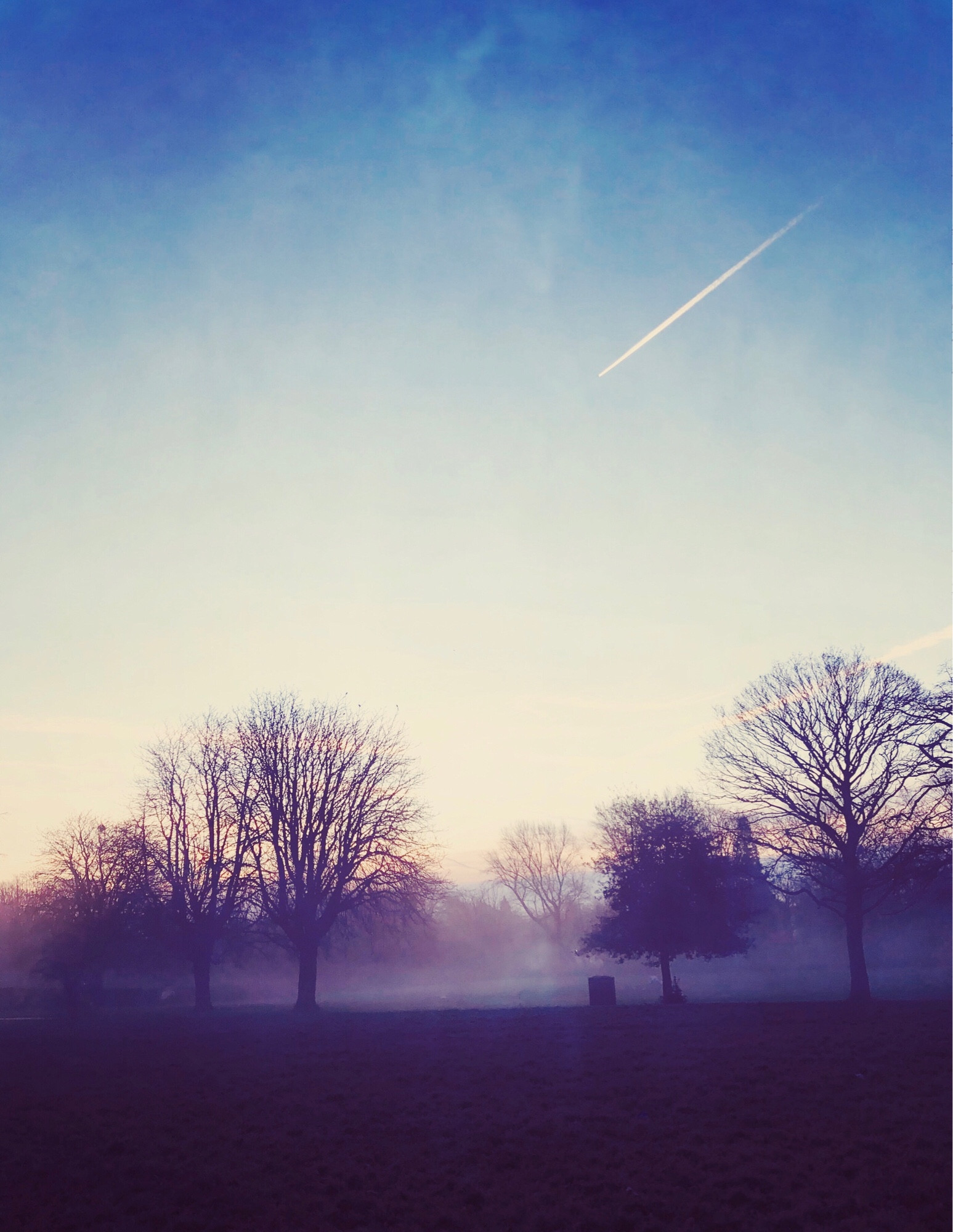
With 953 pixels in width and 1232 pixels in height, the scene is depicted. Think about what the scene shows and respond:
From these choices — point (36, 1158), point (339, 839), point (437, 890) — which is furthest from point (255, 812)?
point (36, 1158)

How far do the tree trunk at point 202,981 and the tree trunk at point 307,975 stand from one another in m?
6.65

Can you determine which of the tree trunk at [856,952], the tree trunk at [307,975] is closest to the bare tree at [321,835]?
the tree trunk at [307,975]

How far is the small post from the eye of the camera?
32.8 meters

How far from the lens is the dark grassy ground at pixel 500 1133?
30.8 ft

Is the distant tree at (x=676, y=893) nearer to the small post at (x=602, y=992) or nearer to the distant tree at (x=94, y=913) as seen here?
the small post at (x=602, y=992)

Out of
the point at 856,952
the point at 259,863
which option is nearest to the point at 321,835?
the point at 259,863

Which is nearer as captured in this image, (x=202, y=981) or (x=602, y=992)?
(x=602, y=992)

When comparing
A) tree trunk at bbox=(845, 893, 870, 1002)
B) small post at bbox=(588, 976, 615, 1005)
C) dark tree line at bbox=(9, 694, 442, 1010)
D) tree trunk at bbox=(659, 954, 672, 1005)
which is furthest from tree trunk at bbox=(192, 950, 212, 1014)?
tree trunk at bbox=(845, 893, 870, 1002)

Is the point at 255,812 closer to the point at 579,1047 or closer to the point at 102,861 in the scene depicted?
the point at 102,861

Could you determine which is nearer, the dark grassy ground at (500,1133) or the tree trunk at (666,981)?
the dark grassy ground at (500,1133)

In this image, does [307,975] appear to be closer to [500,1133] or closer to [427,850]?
[427,850]

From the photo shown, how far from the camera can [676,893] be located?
3616 cm

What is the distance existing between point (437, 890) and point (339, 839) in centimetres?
582

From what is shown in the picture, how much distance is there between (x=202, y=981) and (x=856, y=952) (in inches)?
1276
